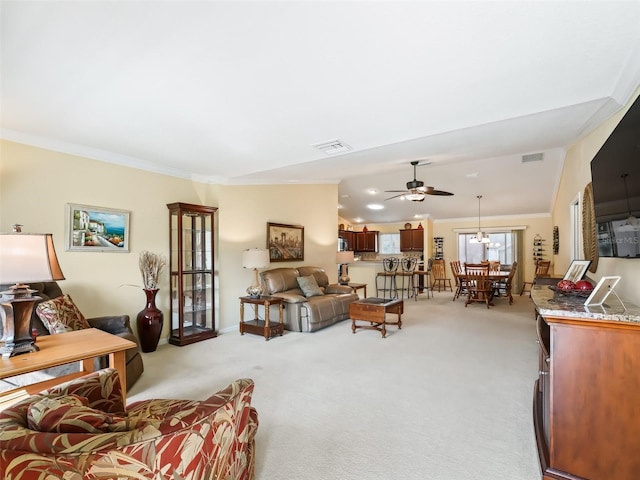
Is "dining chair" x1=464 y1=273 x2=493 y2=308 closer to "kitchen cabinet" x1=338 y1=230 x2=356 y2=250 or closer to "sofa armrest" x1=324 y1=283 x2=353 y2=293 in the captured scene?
"sofa armrest" x1=324 y1=283 x2=353 y2=293

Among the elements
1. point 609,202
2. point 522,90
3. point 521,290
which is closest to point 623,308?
point 609,202

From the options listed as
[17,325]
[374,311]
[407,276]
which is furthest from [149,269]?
[407,276]

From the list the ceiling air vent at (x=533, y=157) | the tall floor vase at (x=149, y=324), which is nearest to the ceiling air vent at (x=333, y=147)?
the tall floor vase at (x=149, y=324)

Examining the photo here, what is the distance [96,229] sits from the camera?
3920mm

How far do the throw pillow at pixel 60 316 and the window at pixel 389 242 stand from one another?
963cm

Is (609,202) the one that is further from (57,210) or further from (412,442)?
(57,210)

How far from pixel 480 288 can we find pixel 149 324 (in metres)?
6.66

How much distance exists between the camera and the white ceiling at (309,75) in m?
1.82

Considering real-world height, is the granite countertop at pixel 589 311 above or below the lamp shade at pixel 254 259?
below

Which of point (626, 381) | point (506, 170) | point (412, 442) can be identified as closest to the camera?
point (626, 381)

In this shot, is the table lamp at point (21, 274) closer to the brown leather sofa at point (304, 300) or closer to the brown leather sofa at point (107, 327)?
the brown leather sofa at point (107, 327)

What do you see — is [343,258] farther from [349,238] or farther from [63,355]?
[63,355]

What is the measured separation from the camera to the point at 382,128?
3.35m

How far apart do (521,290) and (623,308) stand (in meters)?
8.87
